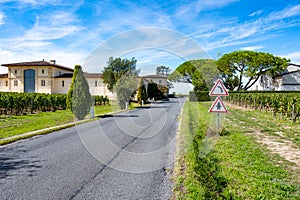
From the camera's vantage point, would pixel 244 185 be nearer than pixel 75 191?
No

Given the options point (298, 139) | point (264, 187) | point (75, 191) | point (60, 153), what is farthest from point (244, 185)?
point (298, 139)

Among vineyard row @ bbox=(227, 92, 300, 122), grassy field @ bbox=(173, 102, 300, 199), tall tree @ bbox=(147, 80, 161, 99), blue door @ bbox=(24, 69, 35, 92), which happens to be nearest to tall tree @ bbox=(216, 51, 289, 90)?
tall tree @ bbox=(147, 80, 161, 99)

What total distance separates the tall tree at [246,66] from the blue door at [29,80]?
3570 cm

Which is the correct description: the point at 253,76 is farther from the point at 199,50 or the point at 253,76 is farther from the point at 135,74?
the point at 199,50

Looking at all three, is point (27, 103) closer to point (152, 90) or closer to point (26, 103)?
point (26, 103)

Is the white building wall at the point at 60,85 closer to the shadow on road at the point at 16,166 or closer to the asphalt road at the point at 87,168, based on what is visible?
the asphalt road at the point at 87,168

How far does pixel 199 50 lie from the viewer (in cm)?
910

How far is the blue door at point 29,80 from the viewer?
47909 millimetres

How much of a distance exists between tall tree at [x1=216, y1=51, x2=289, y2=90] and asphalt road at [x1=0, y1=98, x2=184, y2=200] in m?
46.6

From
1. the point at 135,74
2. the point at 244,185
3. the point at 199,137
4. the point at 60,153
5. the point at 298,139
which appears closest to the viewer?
the point at 244,185

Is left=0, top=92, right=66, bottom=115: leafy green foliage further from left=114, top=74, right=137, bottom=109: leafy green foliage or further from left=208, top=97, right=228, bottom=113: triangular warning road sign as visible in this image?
left=208, top=97, right=228, bottom=113: triangular warning road sign

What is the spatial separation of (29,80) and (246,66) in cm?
4215

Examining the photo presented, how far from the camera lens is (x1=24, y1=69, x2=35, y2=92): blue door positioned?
4791cm

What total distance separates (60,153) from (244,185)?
4466 millimetres
